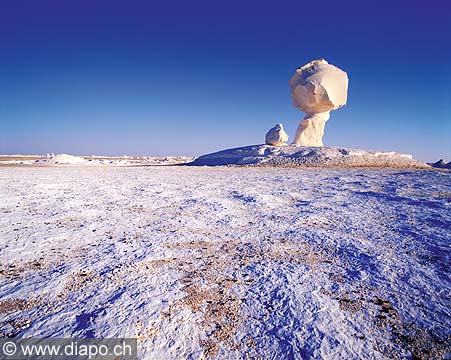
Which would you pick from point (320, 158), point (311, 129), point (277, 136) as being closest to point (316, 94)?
point (311, 129)

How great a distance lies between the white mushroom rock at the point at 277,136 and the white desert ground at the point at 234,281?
1704cm

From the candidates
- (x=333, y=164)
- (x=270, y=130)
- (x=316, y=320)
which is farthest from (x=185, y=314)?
(x=270, y=130)

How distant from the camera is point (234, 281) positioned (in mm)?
1964

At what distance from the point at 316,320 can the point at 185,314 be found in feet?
2.47

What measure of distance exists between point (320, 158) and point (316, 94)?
7000 mm

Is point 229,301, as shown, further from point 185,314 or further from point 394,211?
point 394,211

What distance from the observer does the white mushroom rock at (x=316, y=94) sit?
1930 centimetres

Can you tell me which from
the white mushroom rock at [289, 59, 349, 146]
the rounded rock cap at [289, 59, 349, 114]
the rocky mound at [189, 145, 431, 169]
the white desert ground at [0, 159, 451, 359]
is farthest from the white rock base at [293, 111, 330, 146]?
the white desert ground at [0, 159, 451, 359]

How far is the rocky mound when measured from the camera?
14159mm

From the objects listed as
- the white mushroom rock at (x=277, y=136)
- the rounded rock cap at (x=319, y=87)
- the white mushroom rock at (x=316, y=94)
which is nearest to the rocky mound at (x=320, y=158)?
the white mushroom rock at (x=277, y=136)

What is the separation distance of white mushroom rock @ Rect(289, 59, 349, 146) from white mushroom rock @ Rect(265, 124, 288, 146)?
90 cm

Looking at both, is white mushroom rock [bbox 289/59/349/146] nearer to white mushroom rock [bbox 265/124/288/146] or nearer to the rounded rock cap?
the rounded rock cap

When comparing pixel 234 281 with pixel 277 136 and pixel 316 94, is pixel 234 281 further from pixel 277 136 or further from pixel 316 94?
pixel 316 94

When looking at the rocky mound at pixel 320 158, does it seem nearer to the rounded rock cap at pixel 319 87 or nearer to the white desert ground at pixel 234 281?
the rounded rock cap at pixel 319 87
